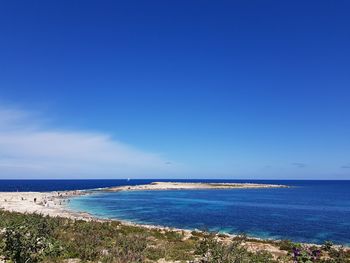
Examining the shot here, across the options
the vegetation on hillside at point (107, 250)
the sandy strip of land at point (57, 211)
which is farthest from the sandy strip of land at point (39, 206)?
Result: the vegetation on hillside at point (107, 250)

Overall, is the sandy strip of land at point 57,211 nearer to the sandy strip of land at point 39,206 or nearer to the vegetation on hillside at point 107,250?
the sandy strip of land at point 39,206

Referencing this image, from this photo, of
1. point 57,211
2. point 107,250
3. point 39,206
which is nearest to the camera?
point 107,250

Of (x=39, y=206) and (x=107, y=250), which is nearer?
(x=107, y=250)

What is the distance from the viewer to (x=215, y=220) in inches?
2395

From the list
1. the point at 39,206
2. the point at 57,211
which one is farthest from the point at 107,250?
the point at 39,206

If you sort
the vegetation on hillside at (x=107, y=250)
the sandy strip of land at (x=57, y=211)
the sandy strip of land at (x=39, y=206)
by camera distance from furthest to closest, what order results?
1. the sandy strip of land at (x=39, y=206)
2. the sandy strip of land at (x=57, y=211)
3. the vegetation on hillside at (x=107, y=250)

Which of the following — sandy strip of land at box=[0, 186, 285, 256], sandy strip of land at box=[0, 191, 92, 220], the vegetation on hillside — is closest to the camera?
the vegetation on hillside

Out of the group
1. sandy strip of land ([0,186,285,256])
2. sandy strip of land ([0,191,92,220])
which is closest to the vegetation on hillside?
sandy strip of land ([0,186,285,256])

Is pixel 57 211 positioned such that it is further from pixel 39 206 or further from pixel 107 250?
pixel 107 250

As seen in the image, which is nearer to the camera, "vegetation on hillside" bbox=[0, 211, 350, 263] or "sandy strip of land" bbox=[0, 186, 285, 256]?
"vegetation on hillside" bbox=[0, 211, 350, 263]

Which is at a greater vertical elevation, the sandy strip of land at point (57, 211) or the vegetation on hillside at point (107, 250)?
the vegetation on hillside at point (107, 250)

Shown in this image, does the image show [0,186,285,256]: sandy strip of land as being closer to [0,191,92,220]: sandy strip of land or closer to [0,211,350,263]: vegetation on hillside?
[0,191,92,220]: sandy strip of land

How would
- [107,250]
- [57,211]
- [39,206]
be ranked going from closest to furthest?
[107,250]
[57,211]
[39,206]

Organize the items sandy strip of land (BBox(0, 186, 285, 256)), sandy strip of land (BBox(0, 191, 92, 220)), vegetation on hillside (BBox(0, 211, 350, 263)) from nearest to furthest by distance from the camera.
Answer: vegetation on hillside (BBox(0, 211, 350, 263))
sandy strip of land (BBox(0, 186, 285, 256))
sandy strip of land (BBox(0, 191, 92, 220))
